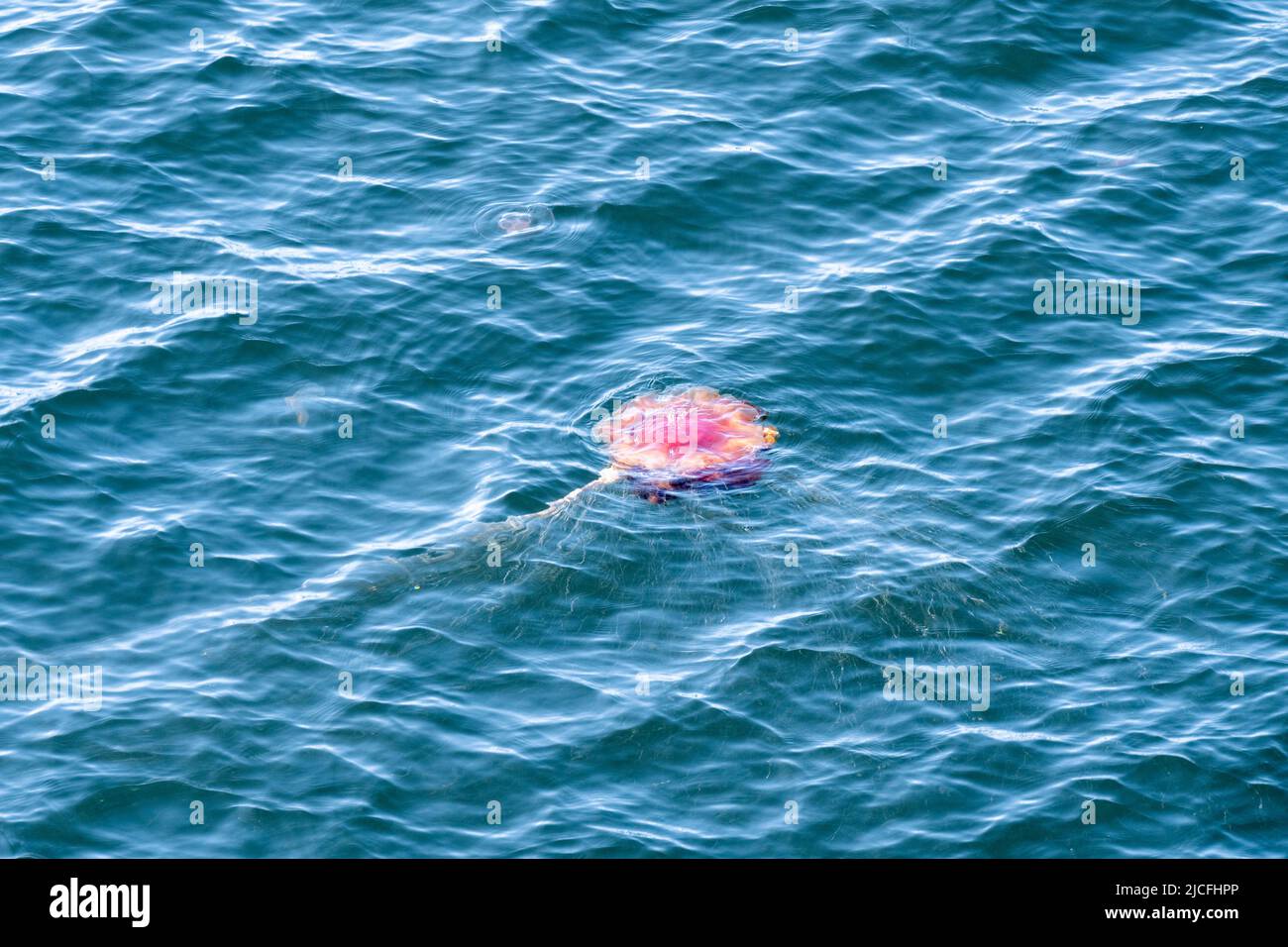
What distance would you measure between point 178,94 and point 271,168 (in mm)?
2650

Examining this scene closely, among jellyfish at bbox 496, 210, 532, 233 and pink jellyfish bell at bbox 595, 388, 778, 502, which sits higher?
jellyfish at bbox 496, 210, 532, 233

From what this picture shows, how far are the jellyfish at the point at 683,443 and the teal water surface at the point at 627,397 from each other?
0.27 metres

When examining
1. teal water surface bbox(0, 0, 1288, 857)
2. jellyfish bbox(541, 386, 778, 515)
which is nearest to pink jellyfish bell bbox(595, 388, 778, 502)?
jellyfish bbox(541, 386, 778, 515)

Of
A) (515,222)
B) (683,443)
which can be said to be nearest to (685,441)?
(683,443)

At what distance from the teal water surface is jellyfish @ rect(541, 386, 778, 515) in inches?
10.4

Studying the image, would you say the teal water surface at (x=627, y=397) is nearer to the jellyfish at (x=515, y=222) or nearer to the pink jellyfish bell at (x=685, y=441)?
the jellyfish at (x=515, y=222)

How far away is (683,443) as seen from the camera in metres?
24.7

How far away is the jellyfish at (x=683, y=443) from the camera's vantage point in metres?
24.3

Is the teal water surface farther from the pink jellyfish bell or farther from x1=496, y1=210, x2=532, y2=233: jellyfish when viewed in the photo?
the pink jellyfish bell

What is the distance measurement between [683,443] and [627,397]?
1398mm

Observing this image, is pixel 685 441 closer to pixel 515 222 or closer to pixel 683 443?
pixel 683 443

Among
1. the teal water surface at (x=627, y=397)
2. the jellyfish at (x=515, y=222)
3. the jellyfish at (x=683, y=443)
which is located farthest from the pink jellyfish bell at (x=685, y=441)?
the jellyfish at (x=515, y=222)

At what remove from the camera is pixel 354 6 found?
3372 cm

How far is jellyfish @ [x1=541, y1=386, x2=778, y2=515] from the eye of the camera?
24.3 meters
